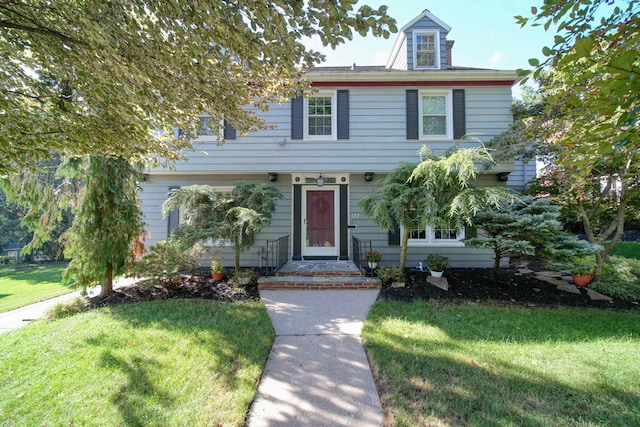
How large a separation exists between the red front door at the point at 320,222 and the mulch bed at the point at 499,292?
2543mm

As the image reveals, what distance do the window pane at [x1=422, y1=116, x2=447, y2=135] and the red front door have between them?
129 inches

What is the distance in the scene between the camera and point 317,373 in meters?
2.92

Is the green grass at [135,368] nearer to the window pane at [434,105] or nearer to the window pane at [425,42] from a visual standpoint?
the window pane at [434,105]

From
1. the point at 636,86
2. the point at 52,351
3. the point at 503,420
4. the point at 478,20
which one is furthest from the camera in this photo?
the point at 478,20

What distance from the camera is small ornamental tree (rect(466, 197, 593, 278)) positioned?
17.2ft

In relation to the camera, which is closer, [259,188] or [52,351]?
[52,351]

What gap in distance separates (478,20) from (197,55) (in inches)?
193

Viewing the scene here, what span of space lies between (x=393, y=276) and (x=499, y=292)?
7.36ft

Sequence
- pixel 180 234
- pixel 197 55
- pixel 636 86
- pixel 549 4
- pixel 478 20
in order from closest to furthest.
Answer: pixel 636 86
pixel 549 4
pixel 197 55
pixel 478 20
pixel 180 234

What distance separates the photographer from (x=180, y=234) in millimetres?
5914

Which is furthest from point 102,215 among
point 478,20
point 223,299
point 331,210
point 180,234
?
point 478,20

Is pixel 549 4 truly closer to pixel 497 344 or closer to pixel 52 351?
pixel 497 344

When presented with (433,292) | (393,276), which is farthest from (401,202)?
(433,292)

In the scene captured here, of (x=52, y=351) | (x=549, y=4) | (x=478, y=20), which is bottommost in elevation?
(x=52, y=351)
